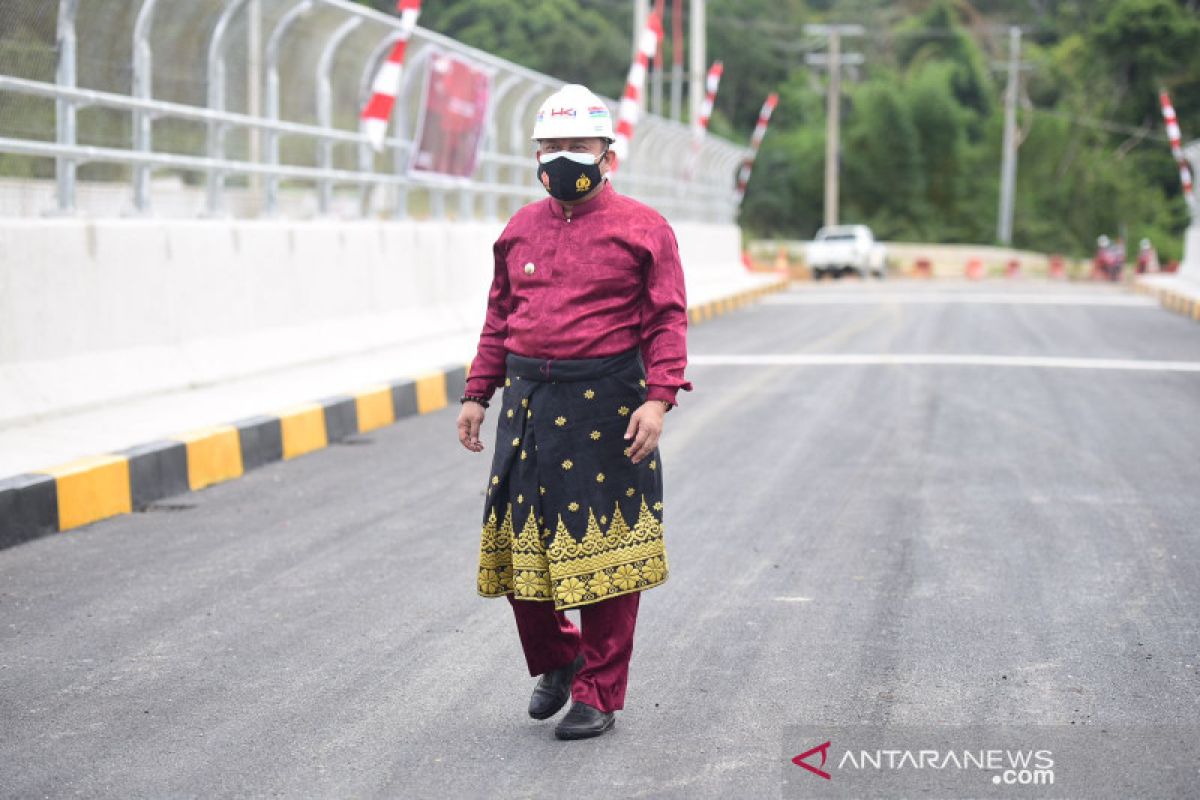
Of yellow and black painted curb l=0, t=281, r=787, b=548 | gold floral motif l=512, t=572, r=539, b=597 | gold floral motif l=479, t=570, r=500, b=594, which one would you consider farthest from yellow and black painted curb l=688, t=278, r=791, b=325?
gold floral motif l=512, t=572, r=539, b=597

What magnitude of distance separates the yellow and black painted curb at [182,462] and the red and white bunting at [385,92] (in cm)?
275

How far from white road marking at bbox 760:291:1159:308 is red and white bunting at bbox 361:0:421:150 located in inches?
552

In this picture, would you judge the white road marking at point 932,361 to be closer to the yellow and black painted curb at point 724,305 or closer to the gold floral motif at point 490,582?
the yellow and black painted curb at point 724,305

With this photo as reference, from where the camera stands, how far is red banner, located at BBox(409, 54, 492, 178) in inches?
585

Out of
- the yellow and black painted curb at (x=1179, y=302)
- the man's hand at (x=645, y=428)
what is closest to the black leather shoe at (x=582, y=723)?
the man's hand at (x=645, y=428)

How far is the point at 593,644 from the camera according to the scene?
430 centimetres

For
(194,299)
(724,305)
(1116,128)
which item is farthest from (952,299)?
(1116,128)

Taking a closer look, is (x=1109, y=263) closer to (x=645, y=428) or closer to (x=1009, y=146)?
(x=1009, y=146)

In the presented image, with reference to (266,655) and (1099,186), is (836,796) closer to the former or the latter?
(266,655)

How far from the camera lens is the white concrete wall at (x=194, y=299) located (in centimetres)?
846

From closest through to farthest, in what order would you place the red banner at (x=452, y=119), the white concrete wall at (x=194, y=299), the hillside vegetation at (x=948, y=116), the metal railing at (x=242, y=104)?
the white concrete wall at (x=194, y=299) → the metal railing at (x=242, y=104) → the red banner at (x=452, y=119) → the hillside vegetation at (x=948, y=116)

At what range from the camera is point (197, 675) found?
189 inches

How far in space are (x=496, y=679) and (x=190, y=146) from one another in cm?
713

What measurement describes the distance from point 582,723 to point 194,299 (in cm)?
648
